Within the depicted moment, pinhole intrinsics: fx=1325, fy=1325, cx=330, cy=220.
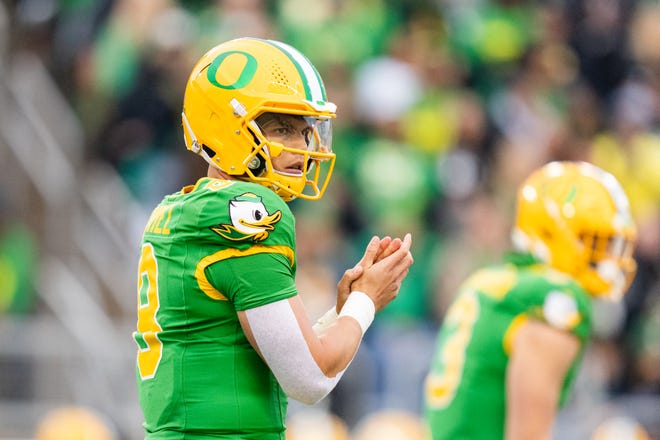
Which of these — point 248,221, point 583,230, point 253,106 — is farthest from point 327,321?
point 583,230

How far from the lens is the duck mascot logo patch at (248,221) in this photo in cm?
361

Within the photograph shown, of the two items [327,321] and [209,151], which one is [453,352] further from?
[209,151]

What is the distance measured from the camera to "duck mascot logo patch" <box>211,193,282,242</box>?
3.61 metres

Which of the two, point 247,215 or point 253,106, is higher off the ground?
point 253,106

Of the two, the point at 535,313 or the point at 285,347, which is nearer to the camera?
the point at 285,347

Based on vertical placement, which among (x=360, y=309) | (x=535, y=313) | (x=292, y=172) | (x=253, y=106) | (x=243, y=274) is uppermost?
(x=253, y=106)

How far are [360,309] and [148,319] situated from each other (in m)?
0.61

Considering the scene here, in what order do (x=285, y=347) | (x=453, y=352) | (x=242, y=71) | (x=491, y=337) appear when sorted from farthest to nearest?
(x=453, y=352) → (x=491, y=337) → (x=242, y=71) → (x=285, y=347)

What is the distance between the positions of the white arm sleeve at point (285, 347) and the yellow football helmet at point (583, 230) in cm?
223

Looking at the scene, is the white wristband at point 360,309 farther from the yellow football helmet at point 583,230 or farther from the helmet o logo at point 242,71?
the yellow football helmet at point 583,230

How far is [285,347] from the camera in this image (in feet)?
11.8

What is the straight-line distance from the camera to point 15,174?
1034cm

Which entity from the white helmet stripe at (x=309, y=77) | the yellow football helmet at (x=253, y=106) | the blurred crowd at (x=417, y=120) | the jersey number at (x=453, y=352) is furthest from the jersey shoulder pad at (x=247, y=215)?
the blurred crowd at (x=417, y=120)

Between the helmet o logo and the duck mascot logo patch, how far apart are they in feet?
1.35
